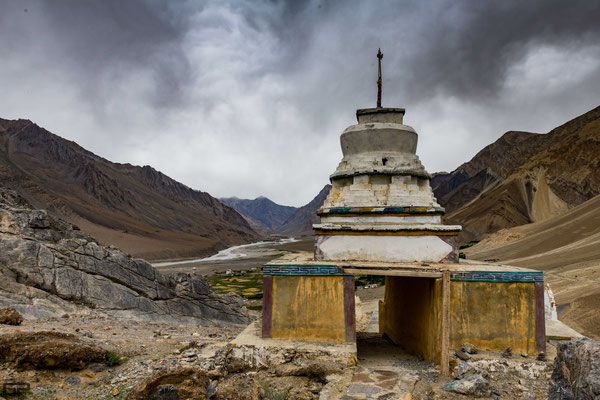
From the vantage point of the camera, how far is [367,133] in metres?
9.34

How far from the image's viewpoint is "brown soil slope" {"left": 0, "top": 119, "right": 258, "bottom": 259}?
182 ft

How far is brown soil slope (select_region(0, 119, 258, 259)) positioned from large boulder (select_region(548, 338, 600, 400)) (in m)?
50.1

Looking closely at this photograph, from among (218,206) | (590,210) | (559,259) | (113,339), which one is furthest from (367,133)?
(218,206)

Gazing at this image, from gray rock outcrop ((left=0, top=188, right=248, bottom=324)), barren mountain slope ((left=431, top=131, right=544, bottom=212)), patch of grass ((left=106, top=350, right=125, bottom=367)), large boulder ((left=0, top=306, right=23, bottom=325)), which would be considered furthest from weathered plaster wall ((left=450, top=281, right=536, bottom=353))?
barren mountain slope ((left=431, top=131, right=544, bottom=212))

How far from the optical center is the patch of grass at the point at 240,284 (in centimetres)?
2403

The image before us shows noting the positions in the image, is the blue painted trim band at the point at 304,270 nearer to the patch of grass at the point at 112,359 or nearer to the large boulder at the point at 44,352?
the patch of grass at the point at 112,359

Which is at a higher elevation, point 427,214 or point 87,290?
point 427,214

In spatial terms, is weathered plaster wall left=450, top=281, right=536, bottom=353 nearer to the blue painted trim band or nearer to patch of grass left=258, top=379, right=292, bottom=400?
the blue painted trim band

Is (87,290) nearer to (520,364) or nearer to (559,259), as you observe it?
(520,364)

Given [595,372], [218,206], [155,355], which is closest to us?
[595,372]

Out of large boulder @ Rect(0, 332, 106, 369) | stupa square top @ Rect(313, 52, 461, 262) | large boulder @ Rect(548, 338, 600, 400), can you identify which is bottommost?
large boulder @ Rect(0, 332, 106, 369)

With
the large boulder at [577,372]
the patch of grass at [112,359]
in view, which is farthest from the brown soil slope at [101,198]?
the large boulder at [577,372]

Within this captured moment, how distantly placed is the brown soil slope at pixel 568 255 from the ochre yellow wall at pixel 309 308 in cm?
911

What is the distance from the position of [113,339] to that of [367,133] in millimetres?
6843
